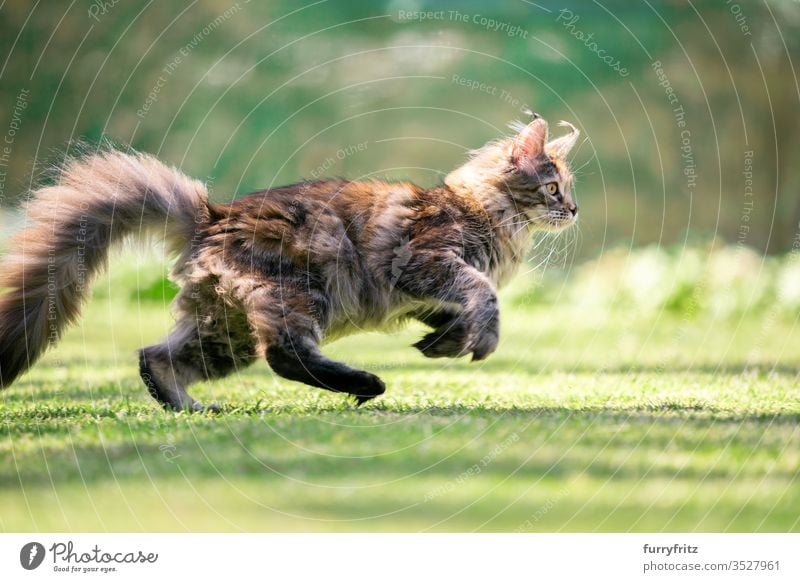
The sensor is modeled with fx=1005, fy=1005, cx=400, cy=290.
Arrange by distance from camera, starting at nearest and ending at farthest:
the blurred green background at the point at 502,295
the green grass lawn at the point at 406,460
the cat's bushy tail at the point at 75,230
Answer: the green grass lawn at the point at 406,460 < the blurred green background at the point at 502,295 < the cat's bushy tail at the point at 75,230

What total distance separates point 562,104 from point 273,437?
30.4 feet

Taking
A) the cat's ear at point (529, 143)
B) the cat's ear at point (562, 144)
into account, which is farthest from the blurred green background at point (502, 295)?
the cat's ear at point (529, 143)

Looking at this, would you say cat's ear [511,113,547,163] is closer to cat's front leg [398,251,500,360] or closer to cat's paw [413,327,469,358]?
cat's front leg [398,251,500,360]

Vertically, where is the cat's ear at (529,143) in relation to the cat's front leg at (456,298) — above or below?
above

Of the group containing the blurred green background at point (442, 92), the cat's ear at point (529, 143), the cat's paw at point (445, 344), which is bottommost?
the cat's paw at point (445, 344)

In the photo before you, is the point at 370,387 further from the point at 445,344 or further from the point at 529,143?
the point at 529,143

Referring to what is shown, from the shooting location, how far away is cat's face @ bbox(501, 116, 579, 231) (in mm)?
6199

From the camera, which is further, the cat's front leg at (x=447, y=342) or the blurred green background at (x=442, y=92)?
the blurred green background at (x=442, y=92)

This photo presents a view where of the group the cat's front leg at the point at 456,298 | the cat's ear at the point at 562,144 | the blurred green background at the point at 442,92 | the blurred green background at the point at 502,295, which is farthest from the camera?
the blurred green background at the point at 442,92

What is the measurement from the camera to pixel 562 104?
1305 cm

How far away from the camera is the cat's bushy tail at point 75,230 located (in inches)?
203

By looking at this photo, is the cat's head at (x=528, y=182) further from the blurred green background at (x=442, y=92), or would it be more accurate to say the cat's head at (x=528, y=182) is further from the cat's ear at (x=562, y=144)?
the blurred green background at (x=442, y=92)

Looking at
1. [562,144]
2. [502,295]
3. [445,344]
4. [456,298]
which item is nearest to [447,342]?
[445,344]

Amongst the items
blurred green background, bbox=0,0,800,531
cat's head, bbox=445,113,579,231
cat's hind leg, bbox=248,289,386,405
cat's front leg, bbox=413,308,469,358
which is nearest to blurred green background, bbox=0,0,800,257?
blurred green background, bbox=0,0,800,531
